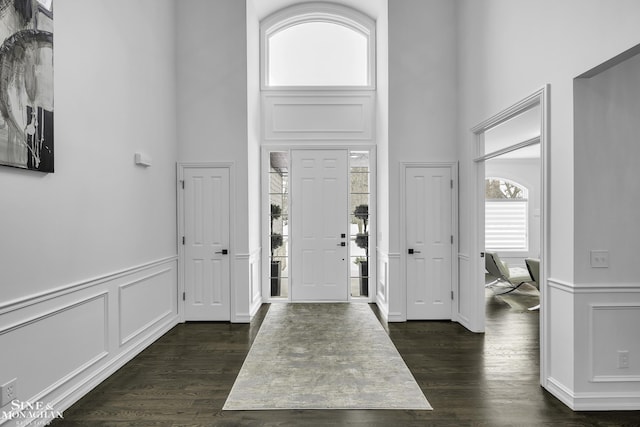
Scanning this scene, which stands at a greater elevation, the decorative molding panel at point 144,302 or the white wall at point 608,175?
the white wall at point 608,175

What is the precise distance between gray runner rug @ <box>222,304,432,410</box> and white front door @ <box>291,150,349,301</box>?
105 centimetres

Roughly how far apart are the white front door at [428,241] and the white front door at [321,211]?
1.13 meters

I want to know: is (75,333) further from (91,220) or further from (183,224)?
(183,224)

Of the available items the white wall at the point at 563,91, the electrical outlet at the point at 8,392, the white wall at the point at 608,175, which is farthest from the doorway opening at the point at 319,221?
the electrical outlet at the point at 8,392

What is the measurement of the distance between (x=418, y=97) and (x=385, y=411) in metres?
3.64

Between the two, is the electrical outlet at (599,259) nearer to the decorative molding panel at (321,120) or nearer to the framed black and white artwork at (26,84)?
the decorative molding panel at (321,120)

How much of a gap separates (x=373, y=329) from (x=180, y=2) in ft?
15.2

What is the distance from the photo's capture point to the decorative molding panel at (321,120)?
222 inches

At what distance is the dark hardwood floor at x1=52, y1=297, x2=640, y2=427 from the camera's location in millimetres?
2486

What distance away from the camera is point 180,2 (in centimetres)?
480

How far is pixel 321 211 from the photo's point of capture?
18.6 feet

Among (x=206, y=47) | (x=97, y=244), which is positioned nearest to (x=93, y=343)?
(x=97, y=244)

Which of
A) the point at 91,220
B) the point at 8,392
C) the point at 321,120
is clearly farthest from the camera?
the point at 321,120

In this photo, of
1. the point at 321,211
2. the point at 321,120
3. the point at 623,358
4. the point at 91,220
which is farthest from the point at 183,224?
the point at 623,358
